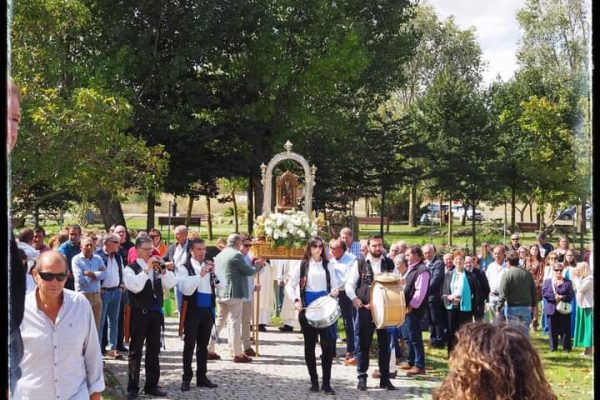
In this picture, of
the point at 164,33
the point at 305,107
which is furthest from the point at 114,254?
the point at 305,107

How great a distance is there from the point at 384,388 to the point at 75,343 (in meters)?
6.55

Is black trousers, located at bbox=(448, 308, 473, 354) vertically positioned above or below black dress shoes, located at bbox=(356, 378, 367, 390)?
above

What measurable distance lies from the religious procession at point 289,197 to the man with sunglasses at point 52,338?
0.01 metres

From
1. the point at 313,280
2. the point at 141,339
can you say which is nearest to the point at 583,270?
the point at 313,280

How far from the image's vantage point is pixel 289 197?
24312mm

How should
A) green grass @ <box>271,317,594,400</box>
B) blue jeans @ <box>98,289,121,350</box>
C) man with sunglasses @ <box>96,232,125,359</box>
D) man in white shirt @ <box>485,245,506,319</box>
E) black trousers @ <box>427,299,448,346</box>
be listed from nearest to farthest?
1. green grass @ <box>271,317,594,400</box>
2. man with sunglasses @ <box>96,232,125,359</box>
3. blue jeans @ <box>98,289,121,350</box>
4. black trousers @ <box>427,299,448,346</box>
5. man in white shirt @ <box>485,245,506,319</box>

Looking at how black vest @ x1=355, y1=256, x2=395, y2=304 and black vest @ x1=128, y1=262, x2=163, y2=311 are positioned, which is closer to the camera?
black vest @ x1=128, y1=262, x2=163, y2=311

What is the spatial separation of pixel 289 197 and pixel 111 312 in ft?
42.0

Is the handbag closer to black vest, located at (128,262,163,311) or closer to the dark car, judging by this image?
black vest, located at (128,262,163,311)

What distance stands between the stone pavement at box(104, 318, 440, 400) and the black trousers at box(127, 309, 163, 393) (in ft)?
1.30

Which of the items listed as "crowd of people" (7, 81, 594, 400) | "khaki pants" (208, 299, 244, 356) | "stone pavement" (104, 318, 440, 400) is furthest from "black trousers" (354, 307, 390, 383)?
"khaki pants" (208, 299, 244, 356)

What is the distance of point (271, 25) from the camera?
99.3ft

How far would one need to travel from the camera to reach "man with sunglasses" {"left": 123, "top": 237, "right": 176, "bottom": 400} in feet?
30.2

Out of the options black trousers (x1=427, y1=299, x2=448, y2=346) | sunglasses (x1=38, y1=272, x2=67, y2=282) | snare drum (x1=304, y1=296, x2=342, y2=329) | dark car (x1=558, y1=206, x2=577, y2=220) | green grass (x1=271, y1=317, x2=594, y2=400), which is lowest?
green grass (x1=271, y1=317, x2=594, y2=400)
